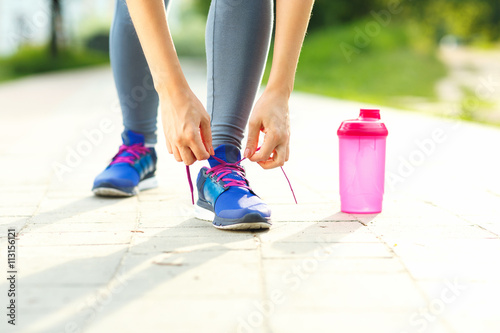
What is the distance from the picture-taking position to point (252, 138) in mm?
1864

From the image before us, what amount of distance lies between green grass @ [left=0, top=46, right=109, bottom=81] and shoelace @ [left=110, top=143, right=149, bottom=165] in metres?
16.5

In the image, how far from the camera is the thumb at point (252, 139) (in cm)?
186

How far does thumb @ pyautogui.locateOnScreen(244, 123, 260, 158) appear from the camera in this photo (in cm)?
186

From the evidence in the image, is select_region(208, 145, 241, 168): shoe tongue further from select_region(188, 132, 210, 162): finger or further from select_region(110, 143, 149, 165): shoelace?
select_region(110, 143, 149, 165): shoelace

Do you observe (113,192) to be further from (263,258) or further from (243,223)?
(263,258)

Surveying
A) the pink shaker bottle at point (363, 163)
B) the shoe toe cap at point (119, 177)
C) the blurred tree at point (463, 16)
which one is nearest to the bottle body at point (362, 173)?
the pink shaker bottle at point (363, 163)

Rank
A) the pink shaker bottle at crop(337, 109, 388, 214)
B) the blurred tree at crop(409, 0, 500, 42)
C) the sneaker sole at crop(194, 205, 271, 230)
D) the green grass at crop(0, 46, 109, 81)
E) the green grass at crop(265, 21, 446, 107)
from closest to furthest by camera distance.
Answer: the sneaker sole at crop(194, 205, 271, 230), the pink shaker bottle at crop(337, 109, 388, 214), the green grass at crop(265, 21, 446, 107), the green grass at crop(0, 46, 109, 81), the blurred tree at crop(409, 0, 500, 42)

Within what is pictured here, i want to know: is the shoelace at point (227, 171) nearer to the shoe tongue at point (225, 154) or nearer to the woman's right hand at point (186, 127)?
the shoe tongue at point (225, 154)

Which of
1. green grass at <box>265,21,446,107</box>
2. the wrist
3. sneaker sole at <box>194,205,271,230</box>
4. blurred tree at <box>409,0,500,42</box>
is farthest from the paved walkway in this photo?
blurred tree at <box>409,0,500,42</box>

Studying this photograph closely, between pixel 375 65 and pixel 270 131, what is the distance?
49.0 ft

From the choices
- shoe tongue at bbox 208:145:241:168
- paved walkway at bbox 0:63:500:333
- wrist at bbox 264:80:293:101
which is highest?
wrist at bbox 264:80:293:101

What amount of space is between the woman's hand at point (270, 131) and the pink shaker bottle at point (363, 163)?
0.45 meters

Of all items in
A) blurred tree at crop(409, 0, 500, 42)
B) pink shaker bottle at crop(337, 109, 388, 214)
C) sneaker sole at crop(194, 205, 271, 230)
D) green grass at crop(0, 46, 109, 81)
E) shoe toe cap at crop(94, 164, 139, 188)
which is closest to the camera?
sneaker sole at crop(194, 205, 271, 230)

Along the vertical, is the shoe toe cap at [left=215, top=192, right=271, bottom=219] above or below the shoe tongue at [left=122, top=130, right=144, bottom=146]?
below
